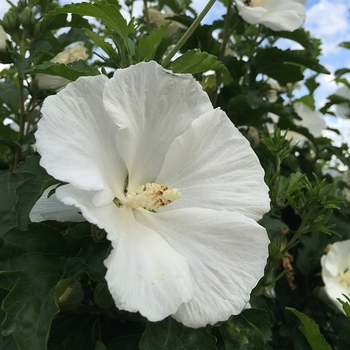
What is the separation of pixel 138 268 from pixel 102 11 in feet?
1.35

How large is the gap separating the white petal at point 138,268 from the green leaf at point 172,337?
4.2 inches

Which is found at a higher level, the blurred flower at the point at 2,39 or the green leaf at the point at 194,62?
the green leaf at the point at 194,62

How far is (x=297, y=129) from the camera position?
131cm

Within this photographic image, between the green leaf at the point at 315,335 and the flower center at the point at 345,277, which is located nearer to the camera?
the green leaf at the point at 315,335

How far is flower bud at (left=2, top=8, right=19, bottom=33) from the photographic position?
977 mm

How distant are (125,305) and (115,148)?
232 millimetres

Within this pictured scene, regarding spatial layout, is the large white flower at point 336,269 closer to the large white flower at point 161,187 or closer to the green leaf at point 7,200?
the large white flower at point 161,187

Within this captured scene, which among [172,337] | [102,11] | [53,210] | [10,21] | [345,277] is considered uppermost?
[102,11]

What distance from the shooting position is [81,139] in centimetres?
56

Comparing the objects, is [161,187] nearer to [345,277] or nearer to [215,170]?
[215,170]

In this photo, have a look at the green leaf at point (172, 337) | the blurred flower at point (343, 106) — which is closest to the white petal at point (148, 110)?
the green leaf at point (172, 337)

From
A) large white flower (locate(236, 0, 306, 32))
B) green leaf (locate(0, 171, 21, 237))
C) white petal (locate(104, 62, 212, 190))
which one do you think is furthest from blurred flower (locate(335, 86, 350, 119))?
green leaf (locate(0, 171, 21, 237))

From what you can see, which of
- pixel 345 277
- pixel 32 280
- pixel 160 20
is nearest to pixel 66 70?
pixel 32 280

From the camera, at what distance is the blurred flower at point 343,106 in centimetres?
175
